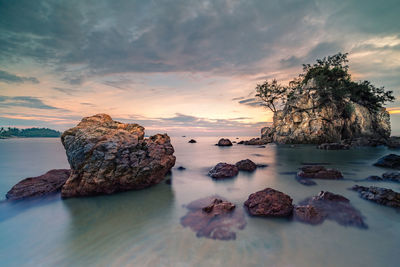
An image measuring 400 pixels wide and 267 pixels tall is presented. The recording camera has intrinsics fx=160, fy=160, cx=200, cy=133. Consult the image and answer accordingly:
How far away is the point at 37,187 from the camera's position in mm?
6289

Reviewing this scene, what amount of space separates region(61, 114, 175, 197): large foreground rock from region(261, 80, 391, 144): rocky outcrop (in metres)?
34.2

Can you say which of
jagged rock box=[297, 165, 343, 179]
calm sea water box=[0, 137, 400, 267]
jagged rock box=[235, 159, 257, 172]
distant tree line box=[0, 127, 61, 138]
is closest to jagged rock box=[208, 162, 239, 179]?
jagged rock box=[235, 159, 257, 172]

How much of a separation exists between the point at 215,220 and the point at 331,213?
321cm

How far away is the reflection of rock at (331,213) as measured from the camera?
13.2 feet

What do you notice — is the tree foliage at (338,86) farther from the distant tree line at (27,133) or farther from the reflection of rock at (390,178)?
the distant tree line at (27,133)

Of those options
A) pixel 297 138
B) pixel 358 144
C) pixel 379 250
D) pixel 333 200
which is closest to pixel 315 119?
pixel 297 138

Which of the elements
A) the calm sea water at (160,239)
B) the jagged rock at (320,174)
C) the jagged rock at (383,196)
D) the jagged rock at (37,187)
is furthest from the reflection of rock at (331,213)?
the jagged rock at (37,187)

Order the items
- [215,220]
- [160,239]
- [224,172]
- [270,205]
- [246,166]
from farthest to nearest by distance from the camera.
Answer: [246,166], [224,172], [270,205], [215,220], [160,239]

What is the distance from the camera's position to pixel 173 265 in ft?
9.24

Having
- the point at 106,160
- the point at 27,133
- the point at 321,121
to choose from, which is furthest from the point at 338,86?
the point at 27,133

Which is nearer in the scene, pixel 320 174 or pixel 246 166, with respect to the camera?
pixel 320 174

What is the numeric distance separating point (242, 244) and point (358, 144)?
3407 centimetres

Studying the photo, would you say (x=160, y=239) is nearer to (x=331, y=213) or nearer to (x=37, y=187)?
(x=331, y=213)

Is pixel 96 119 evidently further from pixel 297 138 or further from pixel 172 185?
pixel 297 138
